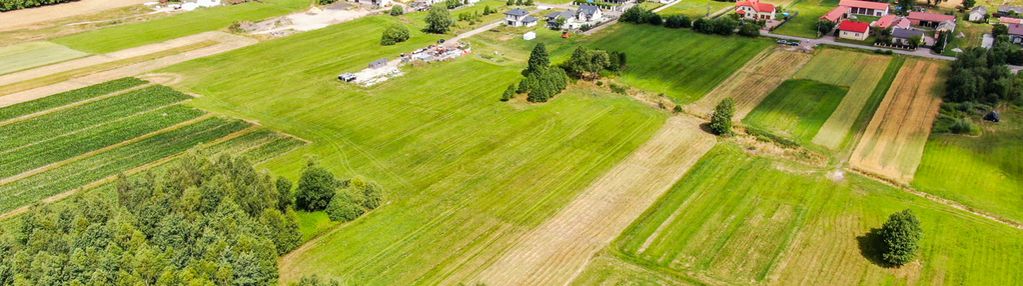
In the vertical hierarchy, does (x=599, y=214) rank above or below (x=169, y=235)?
below

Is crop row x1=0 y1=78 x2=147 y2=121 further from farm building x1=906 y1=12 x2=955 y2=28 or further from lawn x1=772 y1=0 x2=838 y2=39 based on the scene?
farm building x1=906 y1=12 x2=955 y2=28

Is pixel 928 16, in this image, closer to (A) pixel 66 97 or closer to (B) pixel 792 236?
(B) pixel 792 236

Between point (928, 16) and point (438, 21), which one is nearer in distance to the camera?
point (438, 21)

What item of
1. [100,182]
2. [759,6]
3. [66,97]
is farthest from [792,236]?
[66,97]

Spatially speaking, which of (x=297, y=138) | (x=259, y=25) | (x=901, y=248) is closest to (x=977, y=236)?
(x=901, y=248)

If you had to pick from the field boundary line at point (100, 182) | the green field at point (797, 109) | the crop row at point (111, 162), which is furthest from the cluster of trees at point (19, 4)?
the green field at point (797, 109)

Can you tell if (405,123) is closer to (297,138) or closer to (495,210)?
(297,138)
